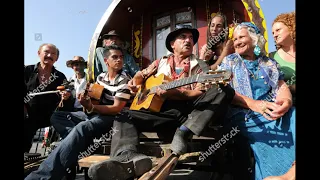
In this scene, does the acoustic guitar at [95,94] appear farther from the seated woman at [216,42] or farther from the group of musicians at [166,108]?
the seated woman at [216,42]

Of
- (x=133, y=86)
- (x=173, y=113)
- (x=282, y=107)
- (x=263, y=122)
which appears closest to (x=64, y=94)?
(x=133, y=86)

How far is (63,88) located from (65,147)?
121 centimetres

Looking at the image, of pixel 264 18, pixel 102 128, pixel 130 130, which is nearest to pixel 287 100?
pixel 130 130

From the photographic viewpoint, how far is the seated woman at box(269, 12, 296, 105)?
3109mm

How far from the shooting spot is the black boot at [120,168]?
2152 millimetres

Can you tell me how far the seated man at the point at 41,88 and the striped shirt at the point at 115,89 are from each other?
0.89m

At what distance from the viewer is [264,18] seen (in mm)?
4652

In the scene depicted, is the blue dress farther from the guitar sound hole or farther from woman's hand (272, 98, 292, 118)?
the guitar sound hole

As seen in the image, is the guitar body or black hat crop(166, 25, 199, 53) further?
black hat crop(166, 25, 199, 53)

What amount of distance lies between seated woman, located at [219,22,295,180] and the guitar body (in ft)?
2.48

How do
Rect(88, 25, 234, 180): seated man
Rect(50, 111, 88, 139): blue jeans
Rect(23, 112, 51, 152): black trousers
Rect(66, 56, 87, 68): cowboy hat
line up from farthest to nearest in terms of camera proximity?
1. Rect(66, 56, 87, 68): cowboy hat
2. Rect(23, 112, 51, 152): black trousers
3. Rect(50, 111, 88, 139): blue jeans
4. Rect(88, 25, 234, 180): seated man

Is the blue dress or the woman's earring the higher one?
the woman's earring

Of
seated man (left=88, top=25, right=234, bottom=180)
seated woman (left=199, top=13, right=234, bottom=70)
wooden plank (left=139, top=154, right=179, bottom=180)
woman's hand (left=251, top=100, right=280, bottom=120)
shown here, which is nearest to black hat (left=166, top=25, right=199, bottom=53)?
seated man (left=88, top=25, right=234, bottom=180)

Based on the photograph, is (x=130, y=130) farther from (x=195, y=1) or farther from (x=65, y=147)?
(x=195, y=1)
